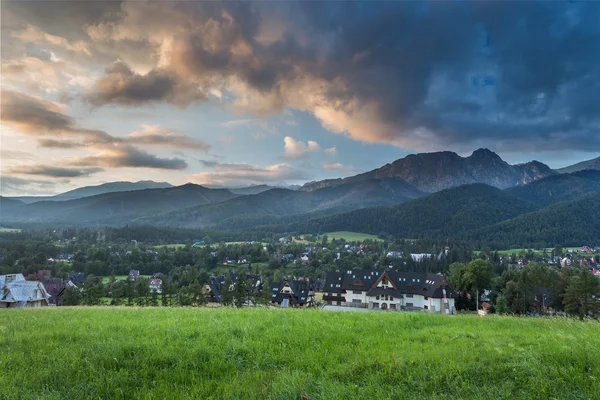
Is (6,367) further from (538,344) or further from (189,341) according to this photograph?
(538,344)

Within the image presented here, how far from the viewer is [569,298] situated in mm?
45875

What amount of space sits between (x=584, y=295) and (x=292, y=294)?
51.6 m

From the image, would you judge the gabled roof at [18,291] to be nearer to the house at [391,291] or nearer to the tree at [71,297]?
the tree at [71,297]

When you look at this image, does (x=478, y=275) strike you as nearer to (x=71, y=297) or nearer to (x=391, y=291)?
(x=391, y=291)

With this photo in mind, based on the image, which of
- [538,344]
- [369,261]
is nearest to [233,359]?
[538,344]

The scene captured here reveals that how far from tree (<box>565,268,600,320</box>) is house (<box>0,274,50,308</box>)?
2798 inches

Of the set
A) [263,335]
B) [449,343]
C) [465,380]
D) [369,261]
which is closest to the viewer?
[465,380]

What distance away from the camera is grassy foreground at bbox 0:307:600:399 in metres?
5.84

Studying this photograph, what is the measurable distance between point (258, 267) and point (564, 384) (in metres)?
132

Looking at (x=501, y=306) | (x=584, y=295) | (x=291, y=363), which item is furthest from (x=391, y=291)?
(x=291, y=363)

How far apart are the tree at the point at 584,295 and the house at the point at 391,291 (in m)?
15.6

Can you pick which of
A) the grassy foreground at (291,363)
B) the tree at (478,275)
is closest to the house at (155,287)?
the tree at (478,275)

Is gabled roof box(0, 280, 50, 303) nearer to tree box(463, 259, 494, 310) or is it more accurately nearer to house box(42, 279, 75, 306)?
house box(42, 279, 75, 306)

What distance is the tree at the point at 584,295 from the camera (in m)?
44.0
